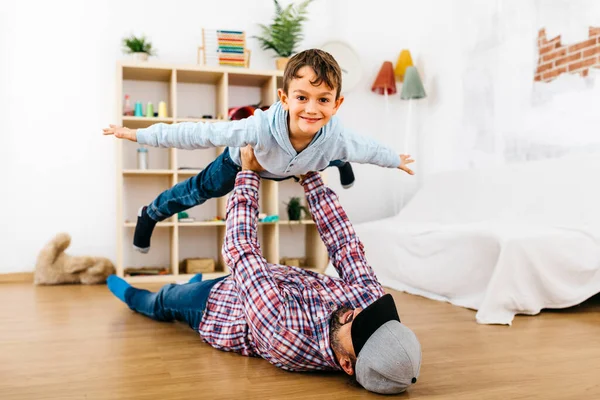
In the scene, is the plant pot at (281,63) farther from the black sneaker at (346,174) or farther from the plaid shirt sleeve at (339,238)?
the plaid shirt sleeve at (339,238)

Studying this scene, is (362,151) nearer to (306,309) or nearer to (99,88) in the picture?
(306,309)

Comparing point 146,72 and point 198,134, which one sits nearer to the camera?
point 198,134

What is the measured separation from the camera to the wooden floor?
155 cm

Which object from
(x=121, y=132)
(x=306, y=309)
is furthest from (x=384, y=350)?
(x=121, y=132)

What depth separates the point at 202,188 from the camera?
7.89ft

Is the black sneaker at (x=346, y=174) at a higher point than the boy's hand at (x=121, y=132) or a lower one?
lower

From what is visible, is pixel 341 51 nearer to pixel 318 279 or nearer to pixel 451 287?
pixel 451 287

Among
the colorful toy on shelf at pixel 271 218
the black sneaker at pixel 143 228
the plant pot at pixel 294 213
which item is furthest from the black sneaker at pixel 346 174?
the plant pot at pixel 294 213

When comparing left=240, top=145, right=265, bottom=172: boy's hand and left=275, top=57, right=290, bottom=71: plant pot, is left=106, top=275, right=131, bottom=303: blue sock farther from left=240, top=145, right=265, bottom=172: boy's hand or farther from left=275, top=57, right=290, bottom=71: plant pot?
left=275, top=57, right=290, bottom=71: plant pot

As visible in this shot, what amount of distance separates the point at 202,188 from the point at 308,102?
79 cm

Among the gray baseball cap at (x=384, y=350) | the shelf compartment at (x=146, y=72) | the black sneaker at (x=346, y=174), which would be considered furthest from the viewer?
the shelf compartment at (x=146, y=72)

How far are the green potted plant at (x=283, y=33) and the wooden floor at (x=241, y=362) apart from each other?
2.41 m

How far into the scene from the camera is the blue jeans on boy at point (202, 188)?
229cm

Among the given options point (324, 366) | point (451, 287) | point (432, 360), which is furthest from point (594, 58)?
point (324, 366)
